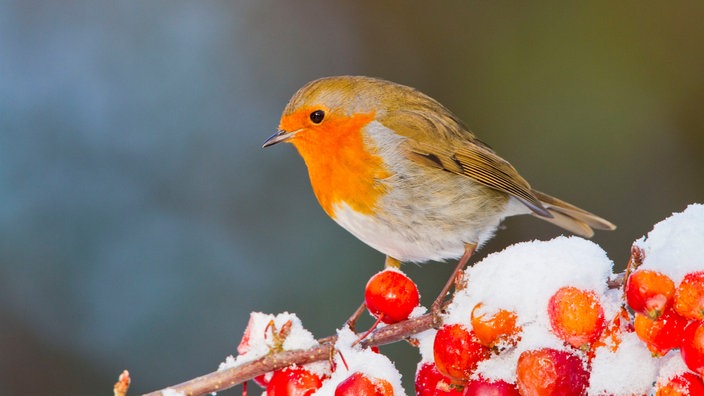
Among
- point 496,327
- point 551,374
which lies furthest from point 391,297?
point 551,374

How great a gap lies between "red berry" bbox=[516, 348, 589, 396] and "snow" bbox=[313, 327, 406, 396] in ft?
0.84

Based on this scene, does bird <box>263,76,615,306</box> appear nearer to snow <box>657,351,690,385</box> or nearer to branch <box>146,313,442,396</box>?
branch <box>146,313,442,396</box>

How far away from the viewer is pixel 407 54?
13.6ft

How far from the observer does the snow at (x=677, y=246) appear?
3.71 ft

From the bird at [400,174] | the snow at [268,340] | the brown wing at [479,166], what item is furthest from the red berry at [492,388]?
the brown wing at [479,166]

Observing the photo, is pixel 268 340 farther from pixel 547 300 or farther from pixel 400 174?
pixel 400 174

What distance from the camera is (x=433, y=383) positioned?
4.67ft

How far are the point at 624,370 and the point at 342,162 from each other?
151 centimetres

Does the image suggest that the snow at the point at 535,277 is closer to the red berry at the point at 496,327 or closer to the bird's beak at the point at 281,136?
the red berry at the point at 496,327

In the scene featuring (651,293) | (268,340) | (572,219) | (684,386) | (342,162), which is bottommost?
(684,386)

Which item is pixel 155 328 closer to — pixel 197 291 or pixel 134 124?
pixel 197 291

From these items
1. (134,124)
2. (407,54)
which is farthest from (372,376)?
(134,124)

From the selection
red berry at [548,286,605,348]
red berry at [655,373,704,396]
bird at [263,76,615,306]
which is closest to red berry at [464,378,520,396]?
red berry at [548,286,605,348]

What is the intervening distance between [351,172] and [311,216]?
162 cm
